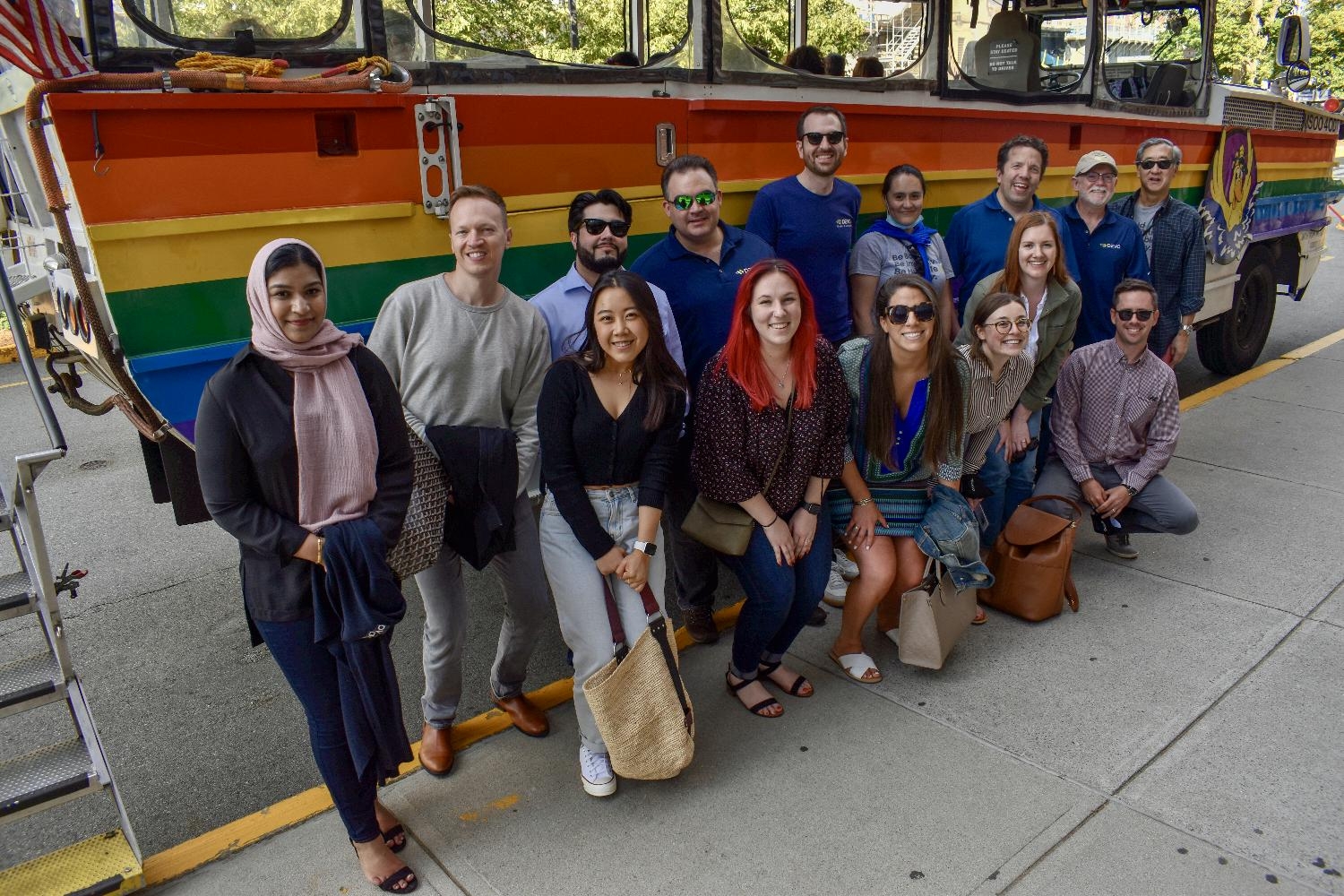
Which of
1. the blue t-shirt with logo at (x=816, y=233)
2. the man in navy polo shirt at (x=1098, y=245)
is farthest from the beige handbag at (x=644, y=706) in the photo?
the man in navy polo shirt at (x=1098, y=245)

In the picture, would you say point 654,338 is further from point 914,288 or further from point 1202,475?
point 1202,475

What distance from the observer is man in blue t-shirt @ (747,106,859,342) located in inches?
147

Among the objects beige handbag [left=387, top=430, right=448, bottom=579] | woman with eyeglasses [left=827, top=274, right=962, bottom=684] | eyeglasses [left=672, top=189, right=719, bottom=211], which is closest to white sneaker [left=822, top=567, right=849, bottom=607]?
woman with eyeglasses [left=827, top=274, right=962, bottom=684]

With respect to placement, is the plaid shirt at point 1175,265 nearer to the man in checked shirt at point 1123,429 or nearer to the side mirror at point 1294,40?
the man in checked shirt at point 1123,429

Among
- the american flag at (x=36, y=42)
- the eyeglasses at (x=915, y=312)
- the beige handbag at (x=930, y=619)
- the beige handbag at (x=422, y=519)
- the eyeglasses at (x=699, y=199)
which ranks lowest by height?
the beige handbag at (x=930, y=619)

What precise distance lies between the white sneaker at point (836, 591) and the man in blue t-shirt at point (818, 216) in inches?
37.9

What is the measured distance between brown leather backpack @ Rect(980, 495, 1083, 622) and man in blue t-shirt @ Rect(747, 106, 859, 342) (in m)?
1.01

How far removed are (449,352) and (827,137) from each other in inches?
69.4

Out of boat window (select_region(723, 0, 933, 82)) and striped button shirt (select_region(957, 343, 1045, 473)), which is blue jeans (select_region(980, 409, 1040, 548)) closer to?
striped button shirt (select_region(957, 343, 1045, 473))

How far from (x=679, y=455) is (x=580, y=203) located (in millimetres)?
860

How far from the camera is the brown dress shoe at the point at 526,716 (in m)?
3.15

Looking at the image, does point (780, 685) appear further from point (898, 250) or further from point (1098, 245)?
point (1098, 245)

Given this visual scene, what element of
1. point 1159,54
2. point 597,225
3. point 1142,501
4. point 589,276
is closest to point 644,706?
point 589,276

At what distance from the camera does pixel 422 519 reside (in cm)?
264
